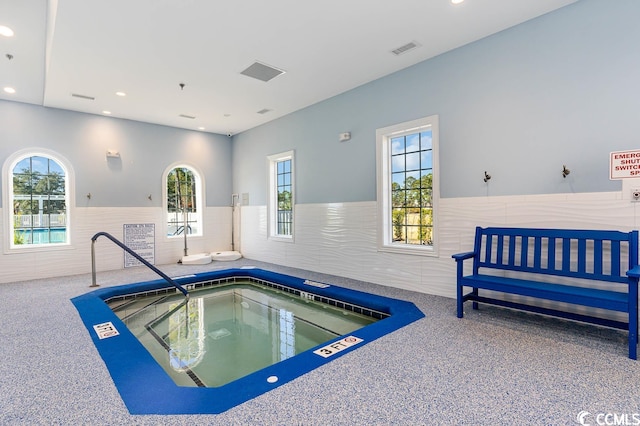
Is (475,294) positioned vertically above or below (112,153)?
below

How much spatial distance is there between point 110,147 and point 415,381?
6.54m

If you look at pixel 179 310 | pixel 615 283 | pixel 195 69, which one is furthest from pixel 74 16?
pixel 615 283

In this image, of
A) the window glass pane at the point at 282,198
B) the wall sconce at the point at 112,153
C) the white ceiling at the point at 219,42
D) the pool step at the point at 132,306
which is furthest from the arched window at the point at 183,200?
the pool step at the point at 132,306

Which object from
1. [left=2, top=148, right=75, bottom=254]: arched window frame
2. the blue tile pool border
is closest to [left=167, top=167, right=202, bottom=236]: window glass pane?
[left=2, top=148, right=75, bottom=254]: arched window frame

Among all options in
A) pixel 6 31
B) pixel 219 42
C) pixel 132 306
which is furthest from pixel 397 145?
pixel 6 31

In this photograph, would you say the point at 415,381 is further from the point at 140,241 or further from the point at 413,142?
the point at 140,241

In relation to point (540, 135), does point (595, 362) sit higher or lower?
lower

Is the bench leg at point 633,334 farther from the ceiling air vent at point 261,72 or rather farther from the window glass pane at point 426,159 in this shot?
the ceiling air vent at point 261,72

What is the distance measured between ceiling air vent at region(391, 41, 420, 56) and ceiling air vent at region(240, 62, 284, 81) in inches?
58.7

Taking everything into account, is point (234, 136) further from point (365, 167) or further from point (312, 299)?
point (312, 299)

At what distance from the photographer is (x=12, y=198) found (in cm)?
525

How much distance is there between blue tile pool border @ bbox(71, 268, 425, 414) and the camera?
174 cm

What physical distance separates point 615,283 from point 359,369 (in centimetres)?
247

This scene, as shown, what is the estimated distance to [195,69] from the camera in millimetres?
4168
